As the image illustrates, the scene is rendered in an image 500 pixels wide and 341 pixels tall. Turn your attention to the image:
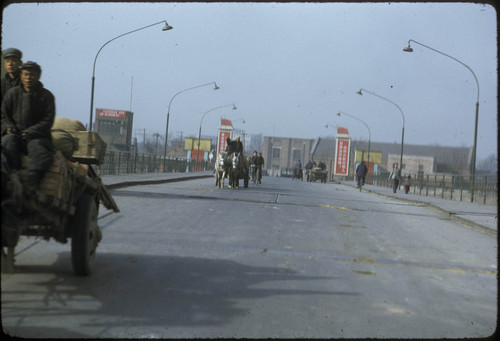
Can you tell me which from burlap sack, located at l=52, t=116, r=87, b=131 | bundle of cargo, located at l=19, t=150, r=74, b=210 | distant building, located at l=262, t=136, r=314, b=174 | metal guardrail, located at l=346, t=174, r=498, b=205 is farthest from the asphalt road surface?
distant building, located at l=262, t=136, r=314, b=174

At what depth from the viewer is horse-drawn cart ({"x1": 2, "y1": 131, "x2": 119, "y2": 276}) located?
353 cm

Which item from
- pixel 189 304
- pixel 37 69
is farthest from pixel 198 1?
pixel 189 304

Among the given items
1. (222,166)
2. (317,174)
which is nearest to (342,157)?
(317,174)

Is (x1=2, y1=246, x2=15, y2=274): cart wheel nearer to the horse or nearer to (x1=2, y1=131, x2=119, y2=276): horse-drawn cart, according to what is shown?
(x1=2, y1=131, x2=119, y2=276): horse-drawn cart

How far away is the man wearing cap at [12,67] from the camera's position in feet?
14.6

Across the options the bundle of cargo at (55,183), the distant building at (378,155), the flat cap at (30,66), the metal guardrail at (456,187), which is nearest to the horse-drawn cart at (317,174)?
the metal guardrail at (456,187)

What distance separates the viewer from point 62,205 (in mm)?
4613

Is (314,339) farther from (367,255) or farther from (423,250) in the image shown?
(423,250)

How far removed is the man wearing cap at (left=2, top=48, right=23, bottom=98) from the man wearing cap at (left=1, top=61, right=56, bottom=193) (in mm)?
115

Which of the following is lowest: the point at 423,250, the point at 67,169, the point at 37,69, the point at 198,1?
the point at 423,250

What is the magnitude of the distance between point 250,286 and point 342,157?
81617 millimetres

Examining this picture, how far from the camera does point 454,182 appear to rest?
27469 mm

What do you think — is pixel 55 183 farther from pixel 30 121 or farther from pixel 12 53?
pixel 12 53

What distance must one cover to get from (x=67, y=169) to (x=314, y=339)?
2.39 metres
